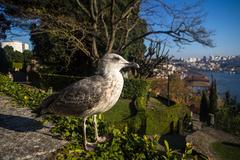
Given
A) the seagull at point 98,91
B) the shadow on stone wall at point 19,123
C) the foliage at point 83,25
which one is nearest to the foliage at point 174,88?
the foliage at point 83,25

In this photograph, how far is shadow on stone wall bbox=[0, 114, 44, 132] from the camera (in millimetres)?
6094

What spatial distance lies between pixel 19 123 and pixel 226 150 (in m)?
10.6

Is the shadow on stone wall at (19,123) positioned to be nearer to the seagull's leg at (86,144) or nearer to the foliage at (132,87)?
the seagull's leg at (86,144)

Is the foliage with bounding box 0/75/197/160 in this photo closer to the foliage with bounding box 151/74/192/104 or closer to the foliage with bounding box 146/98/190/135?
the foliage with bounding box 146/98/190/135

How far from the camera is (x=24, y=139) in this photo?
539 cm

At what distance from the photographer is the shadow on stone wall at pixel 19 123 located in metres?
6.09

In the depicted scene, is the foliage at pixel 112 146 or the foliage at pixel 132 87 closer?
the foliage at pixel 112 146

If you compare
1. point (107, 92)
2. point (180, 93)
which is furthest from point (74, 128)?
point (180, 93)

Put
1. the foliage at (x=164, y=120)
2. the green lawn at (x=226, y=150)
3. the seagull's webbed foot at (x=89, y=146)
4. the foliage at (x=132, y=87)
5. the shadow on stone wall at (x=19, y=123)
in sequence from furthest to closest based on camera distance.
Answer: the foliage at (x=132, y=87), the foliage at (x=164, y=120), the green lawn at (x=226, y=150), the shadow on stone wall at (x=19, y=123), the seagull's webbed foot at (x=89, y=146)

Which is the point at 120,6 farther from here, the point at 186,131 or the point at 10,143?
the point at 10,143

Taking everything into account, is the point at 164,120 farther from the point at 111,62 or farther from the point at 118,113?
the point at 111,62

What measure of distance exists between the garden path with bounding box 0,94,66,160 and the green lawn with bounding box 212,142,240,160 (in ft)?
30.9

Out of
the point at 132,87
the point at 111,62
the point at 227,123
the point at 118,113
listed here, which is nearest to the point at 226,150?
the point at 118,113

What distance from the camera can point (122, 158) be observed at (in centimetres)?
412
